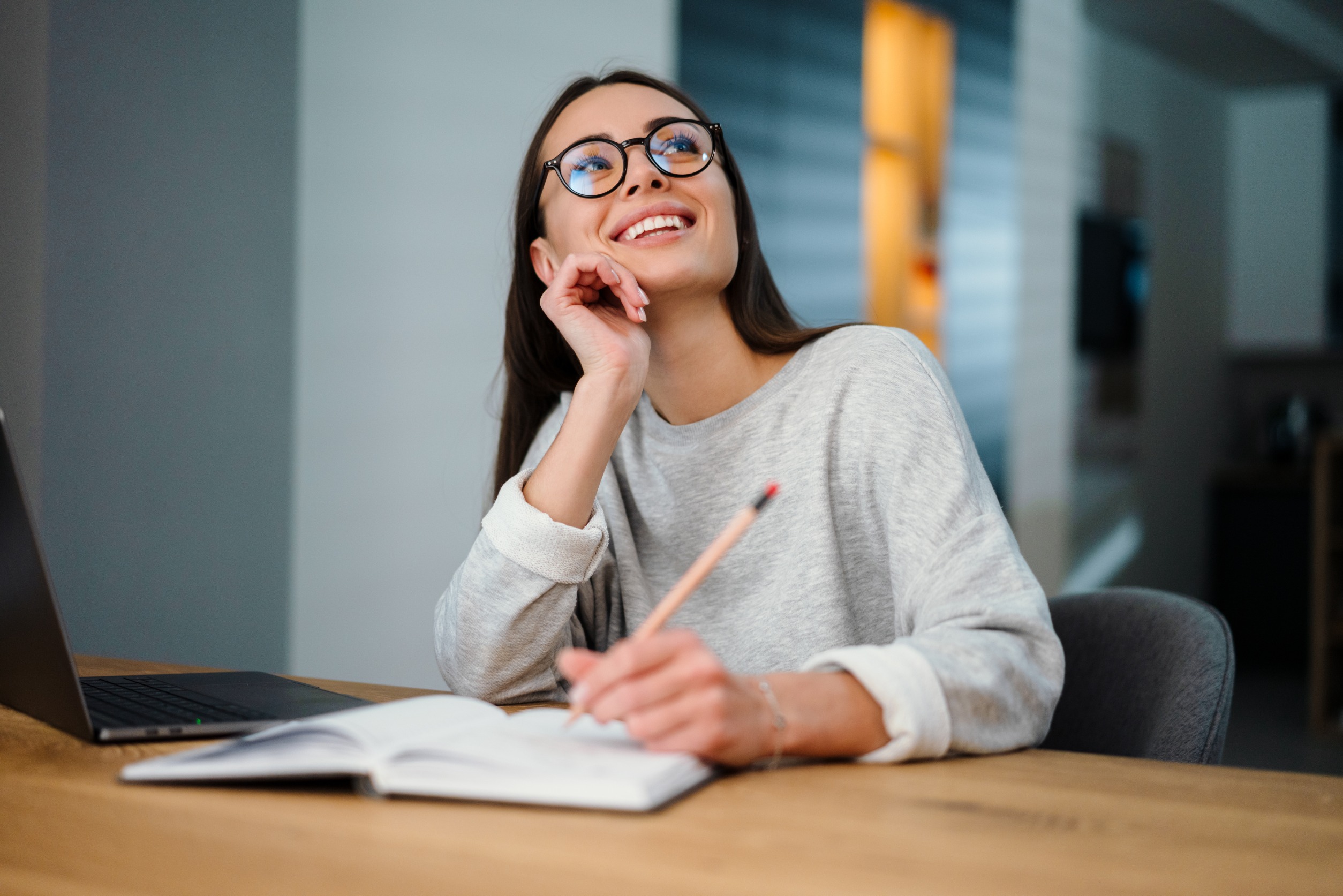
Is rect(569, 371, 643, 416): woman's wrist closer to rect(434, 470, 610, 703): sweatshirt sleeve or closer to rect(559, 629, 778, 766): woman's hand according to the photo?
rect(434, 470, 610, 703): sweatshirt sleeve

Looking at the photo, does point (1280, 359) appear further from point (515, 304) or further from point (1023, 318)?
point (515, 304)

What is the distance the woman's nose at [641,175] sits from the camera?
1.40m

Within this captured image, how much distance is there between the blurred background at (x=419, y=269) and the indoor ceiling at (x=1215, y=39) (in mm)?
46

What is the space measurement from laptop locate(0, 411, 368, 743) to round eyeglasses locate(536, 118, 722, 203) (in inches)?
26.2

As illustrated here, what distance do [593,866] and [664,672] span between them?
16cm

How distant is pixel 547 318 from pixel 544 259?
9cm

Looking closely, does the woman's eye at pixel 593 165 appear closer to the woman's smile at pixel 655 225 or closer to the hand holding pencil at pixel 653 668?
the woman's smile at pixel 655 225

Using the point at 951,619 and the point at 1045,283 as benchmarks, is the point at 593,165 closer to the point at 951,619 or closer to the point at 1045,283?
the point at 951,619

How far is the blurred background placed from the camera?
2.04 metres

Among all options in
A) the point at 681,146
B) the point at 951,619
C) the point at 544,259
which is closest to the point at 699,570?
the point at 951,619

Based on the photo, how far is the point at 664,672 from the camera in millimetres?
761

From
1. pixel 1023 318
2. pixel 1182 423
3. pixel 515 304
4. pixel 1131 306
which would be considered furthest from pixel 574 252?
pixel 1182 423

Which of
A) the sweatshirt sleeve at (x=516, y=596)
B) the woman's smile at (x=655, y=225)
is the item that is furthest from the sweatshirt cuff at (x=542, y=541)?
the woman's smile at (x=655, y=225)

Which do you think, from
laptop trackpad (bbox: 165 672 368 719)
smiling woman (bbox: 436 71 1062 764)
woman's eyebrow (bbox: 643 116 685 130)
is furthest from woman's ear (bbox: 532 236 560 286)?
laptop trackpad (bbox: 165 672 368 719)
